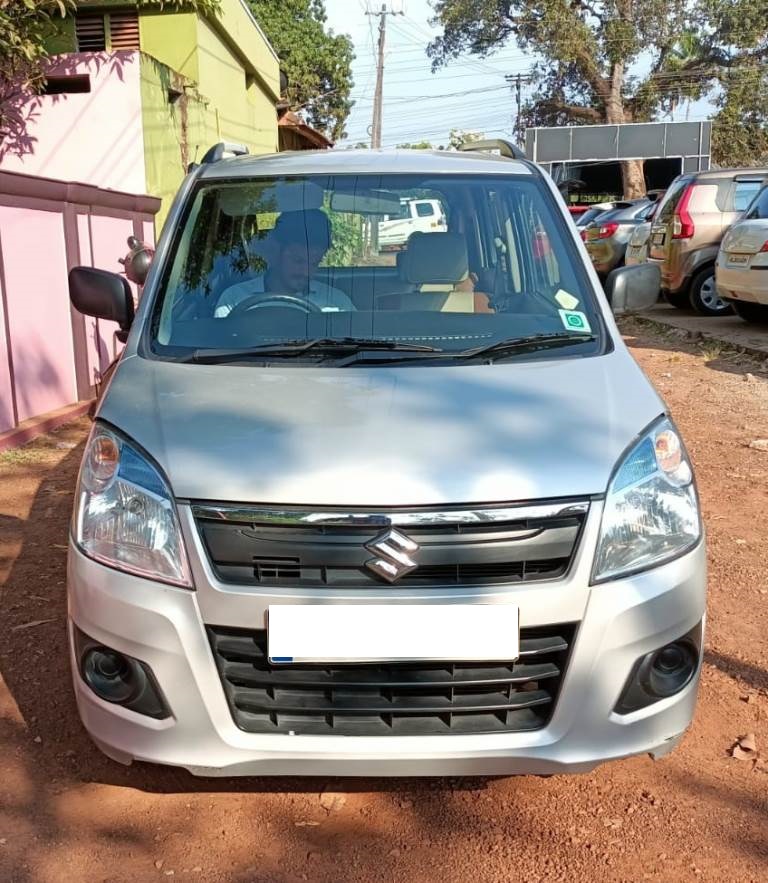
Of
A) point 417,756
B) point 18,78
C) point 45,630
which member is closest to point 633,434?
point 417,756

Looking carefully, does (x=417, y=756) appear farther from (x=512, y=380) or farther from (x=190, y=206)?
(x=190, y=206)

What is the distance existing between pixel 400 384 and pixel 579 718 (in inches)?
40.6

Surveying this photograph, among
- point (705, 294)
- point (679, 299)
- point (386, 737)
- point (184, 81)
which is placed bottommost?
point (679, 299)

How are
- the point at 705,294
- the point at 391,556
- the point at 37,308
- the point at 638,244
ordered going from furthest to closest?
the point at 638,244 < the point at 705,294 < the point at 37,308 < the point at 391,556

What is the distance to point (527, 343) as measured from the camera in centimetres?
313

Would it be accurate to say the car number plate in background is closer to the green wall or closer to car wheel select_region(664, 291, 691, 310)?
the green wall

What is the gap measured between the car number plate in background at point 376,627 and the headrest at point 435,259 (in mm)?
A: 1495

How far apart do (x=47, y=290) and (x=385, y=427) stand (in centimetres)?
563

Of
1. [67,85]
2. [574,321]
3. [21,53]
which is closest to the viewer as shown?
[574,321]

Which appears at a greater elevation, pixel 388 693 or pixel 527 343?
pixel 527 343

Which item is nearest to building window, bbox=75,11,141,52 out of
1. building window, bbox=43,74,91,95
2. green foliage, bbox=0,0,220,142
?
green foliage, bbox=0,0,220,142

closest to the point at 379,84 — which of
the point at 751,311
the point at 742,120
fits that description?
the point at 742,120

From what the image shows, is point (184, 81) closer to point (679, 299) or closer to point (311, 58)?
point (679, 299)

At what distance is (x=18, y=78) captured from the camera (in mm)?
11008
